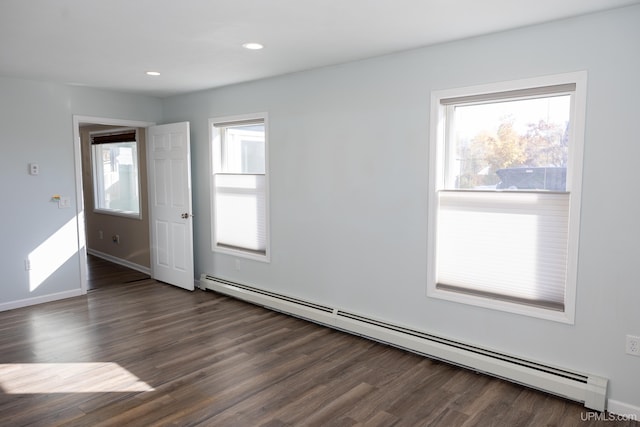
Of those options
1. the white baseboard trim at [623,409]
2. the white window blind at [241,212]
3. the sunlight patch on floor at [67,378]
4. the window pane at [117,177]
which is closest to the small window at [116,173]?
the window pane at [117,177]

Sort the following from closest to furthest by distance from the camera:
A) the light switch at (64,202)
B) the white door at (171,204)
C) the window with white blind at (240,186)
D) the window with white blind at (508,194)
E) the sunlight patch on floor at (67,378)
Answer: the window with white blind at (508,194), the sunlight patch on floor at (67,378), the window with white blind at (240,186), the light switch at (64,202), the white door at (171,204)

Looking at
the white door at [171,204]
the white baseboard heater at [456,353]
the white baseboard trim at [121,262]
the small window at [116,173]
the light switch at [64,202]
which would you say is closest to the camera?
the white baseboard heater at [456,353]

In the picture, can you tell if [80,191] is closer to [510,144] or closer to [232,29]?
[232,29]

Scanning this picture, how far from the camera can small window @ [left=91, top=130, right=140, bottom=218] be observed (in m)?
6.73

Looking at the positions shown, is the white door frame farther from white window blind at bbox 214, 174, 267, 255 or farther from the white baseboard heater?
the white baseboard heater

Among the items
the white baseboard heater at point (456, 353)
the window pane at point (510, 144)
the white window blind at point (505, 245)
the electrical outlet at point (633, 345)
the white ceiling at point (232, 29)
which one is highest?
the white ceiling at point (232, 29)

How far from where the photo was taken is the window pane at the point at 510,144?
2.93m

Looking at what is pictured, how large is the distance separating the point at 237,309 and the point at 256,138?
1.87 meters

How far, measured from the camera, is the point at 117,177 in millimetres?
7109

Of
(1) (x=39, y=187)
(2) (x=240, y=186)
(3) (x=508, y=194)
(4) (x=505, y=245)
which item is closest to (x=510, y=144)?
(3) (x=508, y=194)

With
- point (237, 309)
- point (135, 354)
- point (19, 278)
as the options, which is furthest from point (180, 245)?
point (135, 354)

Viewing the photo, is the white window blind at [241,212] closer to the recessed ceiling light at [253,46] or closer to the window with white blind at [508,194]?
the recessed ceiling light at [253,46]

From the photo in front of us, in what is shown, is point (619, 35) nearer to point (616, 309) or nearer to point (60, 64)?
point (616, 309)

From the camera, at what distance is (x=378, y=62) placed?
3.66 metres
